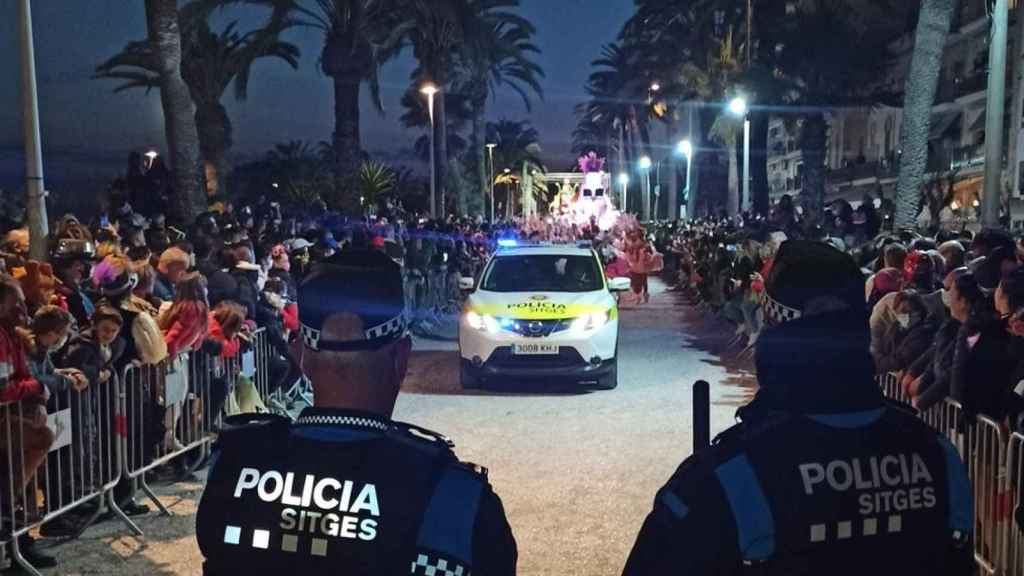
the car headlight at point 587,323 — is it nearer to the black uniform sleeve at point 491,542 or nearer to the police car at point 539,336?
the police car at point 539,336

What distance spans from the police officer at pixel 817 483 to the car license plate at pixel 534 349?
8624mm

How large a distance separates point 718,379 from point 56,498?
7921mm

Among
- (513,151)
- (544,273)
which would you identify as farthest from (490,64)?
(513,151)

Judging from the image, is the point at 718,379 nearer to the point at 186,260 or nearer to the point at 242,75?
the point at 186,260

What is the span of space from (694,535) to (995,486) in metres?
4.03

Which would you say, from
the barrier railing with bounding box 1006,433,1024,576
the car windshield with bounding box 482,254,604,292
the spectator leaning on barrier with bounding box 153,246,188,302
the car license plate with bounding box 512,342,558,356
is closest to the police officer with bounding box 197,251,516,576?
the barrier railing with bounding box 1006,433,1024,576

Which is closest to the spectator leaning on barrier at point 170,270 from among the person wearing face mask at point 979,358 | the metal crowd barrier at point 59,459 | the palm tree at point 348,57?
the metal crowd barrier at point 59,459

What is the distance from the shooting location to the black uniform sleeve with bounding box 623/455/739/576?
1886 mm

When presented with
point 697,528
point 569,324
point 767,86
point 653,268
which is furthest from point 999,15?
point 767,86

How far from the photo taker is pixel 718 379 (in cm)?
1197

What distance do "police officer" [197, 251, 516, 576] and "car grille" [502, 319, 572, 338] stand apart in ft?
28.8

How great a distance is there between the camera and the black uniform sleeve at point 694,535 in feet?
6.19

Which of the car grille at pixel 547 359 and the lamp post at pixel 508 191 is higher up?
the lamp post at pixel 508 191

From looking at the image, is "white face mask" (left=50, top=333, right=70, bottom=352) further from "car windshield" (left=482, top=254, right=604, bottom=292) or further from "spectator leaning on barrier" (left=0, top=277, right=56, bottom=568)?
"car windshield" (left=482, top=254, right=604, bottom=292)
